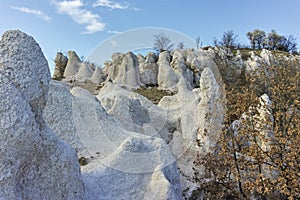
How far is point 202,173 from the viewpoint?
23.7 ft

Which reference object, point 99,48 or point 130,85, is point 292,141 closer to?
point 99,48

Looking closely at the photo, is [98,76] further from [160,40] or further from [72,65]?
[160,40]

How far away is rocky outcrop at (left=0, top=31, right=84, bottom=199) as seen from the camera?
321cm

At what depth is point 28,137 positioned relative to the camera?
3346 millimetres

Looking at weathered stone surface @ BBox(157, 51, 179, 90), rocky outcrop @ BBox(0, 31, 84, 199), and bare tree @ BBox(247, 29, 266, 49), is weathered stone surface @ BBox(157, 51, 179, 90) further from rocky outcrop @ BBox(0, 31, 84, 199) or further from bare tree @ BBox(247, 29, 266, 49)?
bare tree @ BBox(247, 29, 266, 49)

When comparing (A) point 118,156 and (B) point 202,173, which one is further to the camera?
(B) point 202,173

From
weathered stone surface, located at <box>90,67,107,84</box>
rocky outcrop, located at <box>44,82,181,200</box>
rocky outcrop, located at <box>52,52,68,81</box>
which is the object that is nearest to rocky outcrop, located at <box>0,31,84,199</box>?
rocky outcrop, located at <box>44,82,181,200</box>


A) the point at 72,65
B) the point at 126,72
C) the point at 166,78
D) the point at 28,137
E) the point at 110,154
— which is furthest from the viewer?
the point at 72,65

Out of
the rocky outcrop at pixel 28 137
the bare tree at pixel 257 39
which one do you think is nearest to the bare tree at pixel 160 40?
the rocky outcrop at pixel 28 137

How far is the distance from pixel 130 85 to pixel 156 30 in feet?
44.8

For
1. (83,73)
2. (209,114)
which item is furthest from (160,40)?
(83,73)

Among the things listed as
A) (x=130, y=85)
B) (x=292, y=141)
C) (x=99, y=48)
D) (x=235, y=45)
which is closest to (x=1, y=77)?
(x=99, y=48)

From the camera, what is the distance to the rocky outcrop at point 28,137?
10.5ft

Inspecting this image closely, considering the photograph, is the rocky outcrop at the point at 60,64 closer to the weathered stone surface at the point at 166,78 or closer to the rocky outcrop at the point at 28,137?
the weathered stone surface at the point at 166,78
